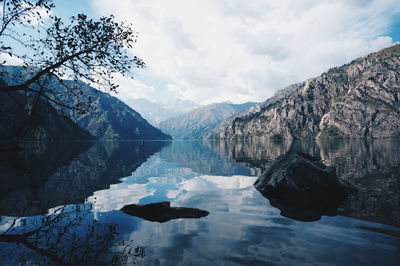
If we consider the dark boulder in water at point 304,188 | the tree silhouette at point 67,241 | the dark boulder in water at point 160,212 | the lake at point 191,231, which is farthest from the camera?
the dark boulder in water at point 304,188

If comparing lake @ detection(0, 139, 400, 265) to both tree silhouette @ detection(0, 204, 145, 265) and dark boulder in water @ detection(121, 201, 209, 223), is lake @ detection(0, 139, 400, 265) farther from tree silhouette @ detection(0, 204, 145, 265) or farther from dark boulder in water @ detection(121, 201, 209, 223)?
dark boulder in water @ detection(121, 201, 209, 223)

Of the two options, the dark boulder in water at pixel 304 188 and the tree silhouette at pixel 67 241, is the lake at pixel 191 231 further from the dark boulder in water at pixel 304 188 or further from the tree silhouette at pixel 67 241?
the dark boulder in water at pixel 304 188

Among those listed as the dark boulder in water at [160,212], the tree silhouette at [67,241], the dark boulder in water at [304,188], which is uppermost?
the dark boulder in water at [304,188]

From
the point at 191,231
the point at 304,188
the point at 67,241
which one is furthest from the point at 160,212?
the point at 304,188

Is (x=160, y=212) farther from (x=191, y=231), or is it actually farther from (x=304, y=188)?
(x=304, y=188)

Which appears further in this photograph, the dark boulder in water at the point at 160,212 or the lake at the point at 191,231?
the dark boulder in water at the point at 160,212

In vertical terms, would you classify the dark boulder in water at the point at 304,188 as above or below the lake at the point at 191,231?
above

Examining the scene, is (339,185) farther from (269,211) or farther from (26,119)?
(26,119)

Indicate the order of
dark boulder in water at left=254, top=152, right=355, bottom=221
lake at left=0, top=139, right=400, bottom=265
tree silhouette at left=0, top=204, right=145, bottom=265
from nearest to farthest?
tree silhouette at left=0, top=204, right=145, bottom=265, lake at left=0, top=139, right=400, bottom=265, dark boulder in water at left=254, top=152, right=355, bottom=221

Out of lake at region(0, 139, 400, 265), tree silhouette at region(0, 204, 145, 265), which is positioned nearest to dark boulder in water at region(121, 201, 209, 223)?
lake at region(0, 139, 400, 265)

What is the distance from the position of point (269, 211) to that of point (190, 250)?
30.6ft

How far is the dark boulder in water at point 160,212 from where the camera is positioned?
1666cm

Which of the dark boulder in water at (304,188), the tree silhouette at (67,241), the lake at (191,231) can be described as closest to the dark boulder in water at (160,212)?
the lake at (191,231)

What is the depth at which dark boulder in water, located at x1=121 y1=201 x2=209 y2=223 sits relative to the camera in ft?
54.6
